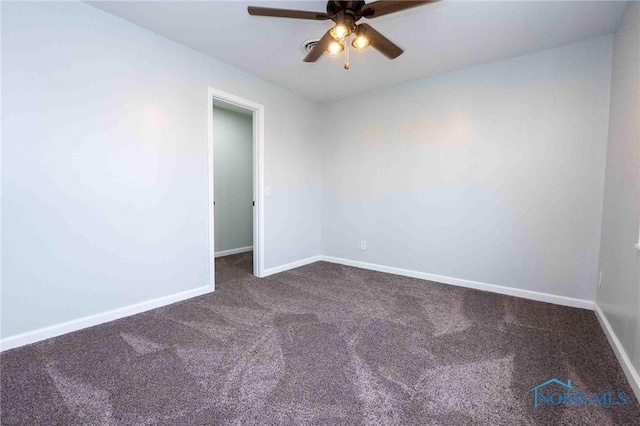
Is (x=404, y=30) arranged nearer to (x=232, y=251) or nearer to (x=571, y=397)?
(x=571, y=397)

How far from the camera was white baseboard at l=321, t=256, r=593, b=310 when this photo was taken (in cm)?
272

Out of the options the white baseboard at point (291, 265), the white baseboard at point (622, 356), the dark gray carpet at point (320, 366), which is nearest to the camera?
the dark gray carpet at point (320, 366)

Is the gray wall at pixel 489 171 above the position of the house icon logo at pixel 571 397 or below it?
above

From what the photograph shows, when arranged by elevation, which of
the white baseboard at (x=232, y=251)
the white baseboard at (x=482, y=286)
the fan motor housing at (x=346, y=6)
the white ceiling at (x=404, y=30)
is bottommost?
the white baseboard at (x=232, y=251)

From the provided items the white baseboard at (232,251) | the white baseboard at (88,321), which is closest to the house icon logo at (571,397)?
the white baseboard at (88,321)

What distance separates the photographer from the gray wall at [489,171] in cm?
264

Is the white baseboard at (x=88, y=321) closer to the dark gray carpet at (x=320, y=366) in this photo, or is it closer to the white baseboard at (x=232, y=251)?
the dark gray carpet at (x=320, y=366)

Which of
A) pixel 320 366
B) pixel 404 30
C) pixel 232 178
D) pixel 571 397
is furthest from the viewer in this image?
pixel 232 178

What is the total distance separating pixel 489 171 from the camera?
3092 millimetres

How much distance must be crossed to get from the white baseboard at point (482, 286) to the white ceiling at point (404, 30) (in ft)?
7.82

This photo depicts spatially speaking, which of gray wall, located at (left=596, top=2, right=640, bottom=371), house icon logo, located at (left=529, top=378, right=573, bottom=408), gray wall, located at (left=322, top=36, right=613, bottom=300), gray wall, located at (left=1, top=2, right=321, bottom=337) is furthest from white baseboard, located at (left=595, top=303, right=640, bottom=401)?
gray wall, located at (left=1, top=2, right=321, bottom=337)

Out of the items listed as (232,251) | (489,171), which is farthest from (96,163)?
(489,171)

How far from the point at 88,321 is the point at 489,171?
156 inches

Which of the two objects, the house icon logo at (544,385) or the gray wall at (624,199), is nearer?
the house icon logo at (544,385)
